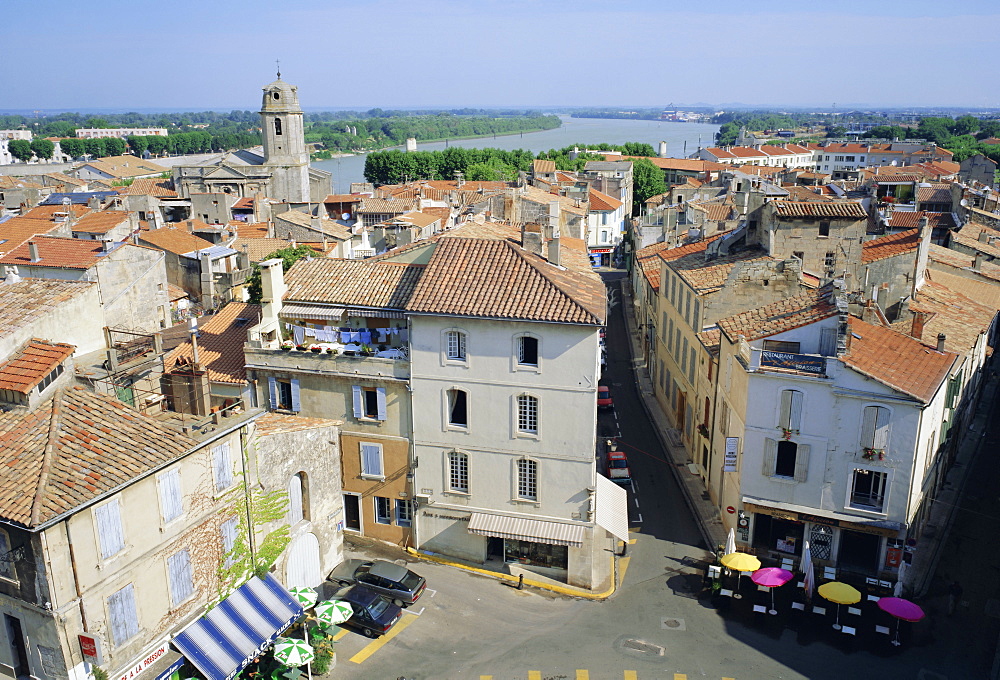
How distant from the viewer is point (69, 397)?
2370 centimetres

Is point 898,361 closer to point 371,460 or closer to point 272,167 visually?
point 371,460

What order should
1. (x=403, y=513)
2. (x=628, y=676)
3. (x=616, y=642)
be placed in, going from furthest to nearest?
(x=403, y=513) < (x=616, y=642) < (x=628, y=676)

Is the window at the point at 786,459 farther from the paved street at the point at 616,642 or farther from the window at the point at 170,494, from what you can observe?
the window at the point at 170,494

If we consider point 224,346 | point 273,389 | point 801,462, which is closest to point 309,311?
point 273,389

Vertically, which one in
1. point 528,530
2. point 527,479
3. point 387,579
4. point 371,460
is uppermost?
point 371,460

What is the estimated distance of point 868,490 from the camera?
29.9 meters

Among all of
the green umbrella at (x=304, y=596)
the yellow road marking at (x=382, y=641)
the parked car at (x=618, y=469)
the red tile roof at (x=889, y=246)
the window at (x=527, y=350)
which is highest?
the red tile roof at (x=889, y=246)

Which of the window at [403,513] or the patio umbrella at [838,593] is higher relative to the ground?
the window at [403,513]

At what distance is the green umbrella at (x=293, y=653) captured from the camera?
2384cm

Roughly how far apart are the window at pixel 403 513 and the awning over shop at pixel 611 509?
7847mm

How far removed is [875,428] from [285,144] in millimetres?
98062

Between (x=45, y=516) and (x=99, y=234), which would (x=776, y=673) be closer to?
(x=45, y=516)

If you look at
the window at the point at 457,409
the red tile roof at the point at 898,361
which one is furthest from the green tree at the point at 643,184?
the window at the point at 457,409

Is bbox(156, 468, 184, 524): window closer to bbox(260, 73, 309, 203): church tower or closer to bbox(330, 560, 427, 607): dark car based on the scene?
bbox(330, 560, 427, 607): dark car
